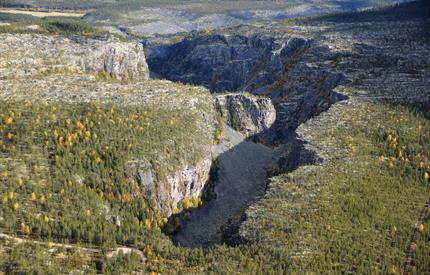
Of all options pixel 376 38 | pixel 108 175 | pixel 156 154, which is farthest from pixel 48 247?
pixel 376 38

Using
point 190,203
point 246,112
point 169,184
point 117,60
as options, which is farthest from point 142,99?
point 246,112

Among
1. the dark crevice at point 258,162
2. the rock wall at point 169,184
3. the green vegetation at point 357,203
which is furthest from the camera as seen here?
the dark crevice at point 258,162

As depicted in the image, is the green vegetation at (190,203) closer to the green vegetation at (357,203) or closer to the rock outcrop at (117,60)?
the green vegetation at (357,203)

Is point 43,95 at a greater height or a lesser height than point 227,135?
greater

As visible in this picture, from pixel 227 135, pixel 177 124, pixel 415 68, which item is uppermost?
Result: pixel 415 68

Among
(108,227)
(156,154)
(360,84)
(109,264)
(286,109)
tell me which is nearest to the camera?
(109,264)

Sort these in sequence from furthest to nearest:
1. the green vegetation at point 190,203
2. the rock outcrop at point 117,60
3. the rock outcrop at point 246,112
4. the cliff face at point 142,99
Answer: the rock outcrop at point 246,112, the rock outcrop at point 117,60, the cliff face at point 142,99, the green vegetation at point 190,203

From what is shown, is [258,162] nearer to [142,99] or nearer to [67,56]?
[142,99]

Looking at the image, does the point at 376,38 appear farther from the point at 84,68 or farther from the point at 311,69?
the point at 84,68

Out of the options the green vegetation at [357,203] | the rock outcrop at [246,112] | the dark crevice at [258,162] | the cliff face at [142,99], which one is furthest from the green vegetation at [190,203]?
the rock outcrop at [246,112]
